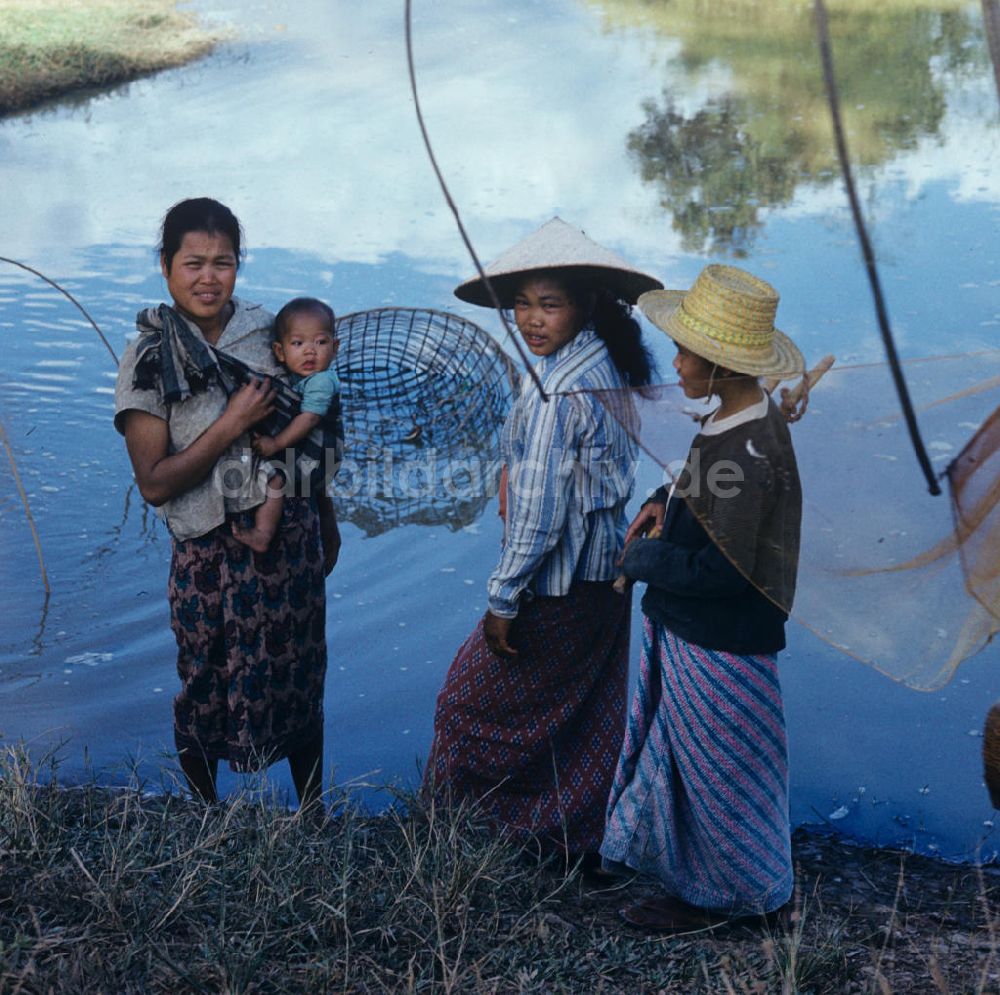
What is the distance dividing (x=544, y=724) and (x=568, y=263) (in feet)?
3.00

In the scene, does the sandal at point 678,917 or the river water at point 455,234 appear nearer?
the sandal at point 678,917

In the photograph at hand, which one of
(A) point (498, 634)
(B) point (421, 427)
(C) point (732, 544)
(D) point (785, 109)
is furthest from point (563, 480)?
(D) point (785, 109)

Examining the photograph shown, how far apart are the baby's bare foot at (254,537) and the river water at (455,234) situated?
28.6 inches

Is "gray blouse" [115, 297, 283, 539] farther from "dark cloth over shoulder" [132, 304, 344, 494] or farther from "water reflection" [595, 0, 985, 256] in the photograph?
"water reflection" [595, 0, 985, 256]

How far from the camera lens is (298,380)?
2.45 meters

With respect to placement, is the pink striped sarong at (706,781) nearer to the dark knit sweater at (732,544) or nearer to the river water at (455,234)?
the dark knit sweater at (732,544)

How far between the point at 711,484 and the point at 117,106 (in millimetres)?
10325

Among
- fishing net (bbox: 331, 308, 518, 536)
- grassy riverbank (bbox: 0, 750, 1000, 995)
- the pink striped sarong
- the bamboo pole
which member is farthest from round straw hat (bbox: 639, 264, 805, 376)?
fishing net (bbox: 331, 308, 518, 536)

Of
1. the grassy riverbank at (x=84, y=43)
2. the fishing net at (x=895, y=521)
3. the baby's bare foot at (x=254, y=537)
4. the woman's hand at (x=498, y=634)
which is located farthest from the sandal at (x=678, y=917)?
the grassy riverbank at (x=84, y=43)

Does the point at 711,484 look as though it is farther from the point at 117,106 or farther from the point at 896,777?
the point at 117,106

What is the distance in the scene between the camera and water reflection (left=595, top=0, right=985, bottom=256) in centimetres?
949

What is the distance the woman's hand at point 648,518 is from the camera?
7.64 ft

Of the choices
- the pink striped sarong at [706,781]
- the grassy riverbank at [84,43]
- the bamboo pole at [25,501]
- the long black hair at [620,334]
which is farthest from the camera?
the grassy riverbank at [84,43]

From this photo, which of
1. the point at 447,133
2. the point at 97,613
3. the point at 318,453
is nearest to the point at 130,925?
Result: the point at 318,453
